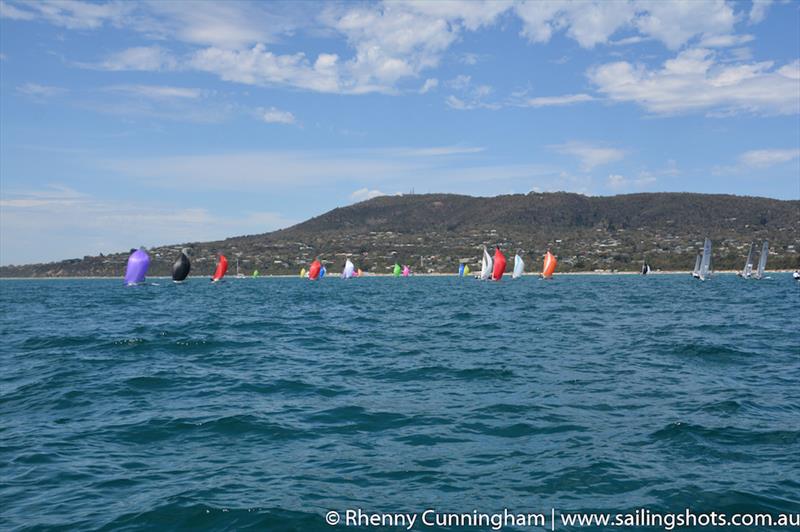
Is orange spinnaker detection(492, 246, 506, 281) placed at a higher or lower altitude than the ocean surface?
higher

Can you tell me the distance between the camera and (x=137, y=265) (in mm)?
79438

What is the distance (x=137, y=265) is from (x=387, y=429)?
7437cm

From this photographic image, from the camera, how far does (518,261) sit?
11381cm

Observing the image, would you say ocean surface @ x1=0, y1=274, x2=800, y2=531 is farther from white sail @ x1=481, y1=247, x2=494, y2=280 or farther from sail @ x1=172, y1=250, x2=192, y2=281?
white sail @ x1=481, y1=247, x2=494, y2=280

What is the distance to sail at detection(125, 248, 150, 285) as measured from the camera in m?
77.6

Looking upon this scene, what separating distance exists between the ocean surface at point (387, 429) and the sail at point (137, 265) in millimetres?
52389

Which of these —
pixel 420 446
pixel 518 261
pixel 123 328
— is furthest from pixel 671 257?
pixel 420 446

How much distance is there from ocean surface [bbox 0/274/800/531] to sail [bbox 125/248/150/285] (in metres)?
52.4

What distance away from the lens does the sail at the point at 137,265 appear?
3054 inches

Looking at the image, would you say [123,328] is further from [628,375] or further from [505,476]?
[505,476]

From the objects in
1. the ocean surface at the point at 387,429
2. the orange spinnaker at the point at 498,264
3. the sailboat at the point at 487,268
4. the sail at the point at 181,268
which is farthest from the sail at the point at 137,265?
the sailboat at the point at 487,268

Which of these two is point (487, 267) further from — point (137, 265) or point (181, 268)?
point (137, 265)

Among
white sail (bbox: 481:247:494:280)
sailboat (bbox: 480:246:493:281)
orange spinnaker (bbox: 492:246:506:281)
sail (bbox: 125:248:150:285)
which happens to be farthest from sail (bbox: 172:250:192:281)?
white sail (bbox: 481:247:494:280)

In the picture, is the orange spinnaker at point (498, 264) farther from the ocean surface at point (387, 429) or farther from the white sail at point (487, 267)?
the ocean surface at point (387, 429)
